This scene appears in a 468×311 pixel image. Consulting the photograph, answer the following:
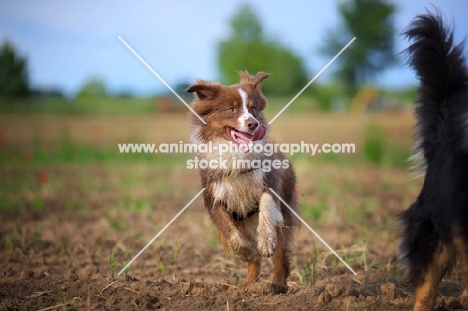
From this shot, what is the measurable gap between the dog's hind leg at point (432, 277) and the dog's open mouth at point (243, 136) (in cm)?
211

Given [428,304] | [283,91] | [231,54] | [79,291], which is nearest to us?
[428,304]

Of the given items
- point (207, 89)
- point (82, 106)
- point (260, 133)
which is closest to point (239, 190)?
point (260, 133)

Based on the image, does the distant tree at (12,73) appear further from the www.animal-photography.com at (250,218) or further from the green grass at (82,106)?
the www.animal-photography.com at (250,218)

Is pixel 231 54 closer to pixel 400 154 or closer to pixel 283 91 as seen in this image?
pixel 283 91

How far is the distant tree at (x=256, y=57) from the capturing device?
1708 inches

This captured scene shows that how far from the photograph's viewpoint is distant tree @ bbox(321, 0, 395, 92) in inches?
1596

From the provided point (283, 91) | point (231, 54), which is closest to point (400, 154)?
point (283, 91)

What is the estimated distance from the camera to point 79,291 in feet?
17.4

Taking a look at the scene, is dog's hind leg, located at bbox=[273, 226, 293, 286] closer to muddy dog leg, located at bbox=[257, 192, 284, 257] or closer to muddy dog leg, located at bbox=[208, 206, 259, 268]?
muddy dog leg, located at bbox=[208, 206, 259, 268]

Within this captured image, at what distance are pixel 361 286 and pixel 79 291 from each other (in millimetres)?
2711

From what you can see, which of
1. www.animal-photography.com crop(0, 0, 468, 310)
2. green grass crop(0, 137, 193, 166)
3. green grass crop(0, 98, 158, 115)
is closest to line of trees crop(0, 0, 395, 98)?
green grass crop(0, 98, 158, 115)

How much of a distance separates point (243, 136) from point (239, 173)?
14.9 inches

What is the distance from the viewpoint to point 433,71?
16.2 ft

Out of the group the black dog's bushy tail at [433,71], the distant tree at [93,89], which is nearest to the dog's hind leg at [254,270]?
the black dog's bushy tail at [433,71]
